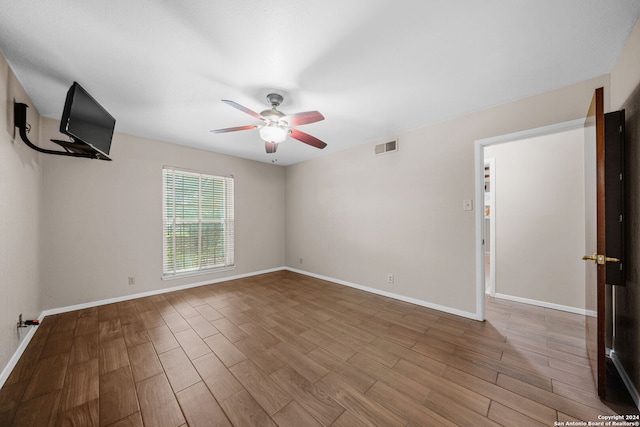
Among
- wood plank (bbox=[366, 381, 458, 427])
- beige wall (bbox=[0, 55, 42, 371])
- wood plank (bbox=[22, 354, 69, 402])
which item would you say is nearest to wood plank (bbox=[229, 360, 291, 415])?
wood plank (bbox=[366, 381, 458, 427])

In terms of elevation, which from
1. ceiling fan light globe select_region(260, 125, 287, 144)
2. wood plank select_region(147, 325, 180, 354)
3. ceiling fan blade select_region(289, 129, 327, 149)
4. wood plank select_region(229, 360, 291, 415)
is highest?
ceiling fan blade select_region(289, 129, 327, 149)

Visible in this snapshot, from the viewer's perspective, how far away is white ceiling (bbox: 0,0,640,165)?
4.46 feet

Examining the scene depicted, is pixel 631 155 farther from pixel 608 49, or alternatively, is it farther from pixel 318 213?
pixel 318 213

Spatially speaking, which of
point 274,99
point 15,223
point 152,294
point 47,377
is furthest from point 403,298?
point 15,223

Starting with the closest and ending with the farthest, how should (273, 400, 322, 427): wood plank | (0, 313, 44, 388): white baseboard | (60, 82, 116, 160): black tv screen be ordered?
1. (273, 400, 322, 427): wood plank
2. (0, 313, 44, 388): white baseboard
3. (60, 82, 116, 160): black tv screen

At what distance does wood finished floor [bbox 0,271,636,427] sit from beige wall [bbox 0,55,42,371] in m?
0.34

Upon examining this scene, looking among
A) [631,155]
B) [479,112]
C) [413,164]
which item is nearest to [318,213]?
[413,164]

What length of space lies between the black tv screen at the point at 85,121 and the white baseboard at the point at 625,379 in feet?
14.9

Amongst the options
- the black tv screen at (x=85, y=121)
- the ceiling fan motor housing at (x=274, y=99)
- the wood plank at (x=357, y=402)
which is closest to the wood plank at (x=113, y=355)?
the wood plank at (x=357, y=402)

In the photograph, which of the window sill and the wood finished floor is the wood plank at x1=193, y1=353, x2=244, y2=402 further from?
the window sill

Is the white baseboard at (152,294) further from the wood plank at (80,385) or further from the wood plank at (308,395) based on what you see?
the wood plank at (308,395)

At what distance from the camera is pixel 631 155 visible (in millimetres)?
1596

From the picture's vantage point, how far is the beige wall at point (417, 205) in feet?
8.20

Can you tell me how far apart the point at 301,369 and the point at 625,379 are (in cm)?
242
